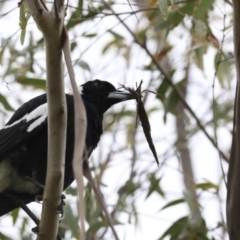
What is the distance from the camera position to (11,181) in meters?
2.76

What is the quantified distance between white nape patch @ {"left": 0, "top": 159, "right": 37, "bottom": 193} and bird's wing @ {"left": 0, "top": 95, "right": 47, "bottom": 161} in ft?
0.20

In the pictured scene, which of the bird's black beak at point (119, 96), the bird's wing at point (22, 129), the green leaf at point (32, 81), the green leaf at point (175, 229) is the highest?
the green leaf at point (32, 81)

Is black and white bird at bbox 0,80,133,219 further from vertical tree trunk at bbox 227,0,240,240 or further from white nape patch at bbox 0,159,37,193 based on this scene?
vertical tree trunk at bbox 227,0,240,240

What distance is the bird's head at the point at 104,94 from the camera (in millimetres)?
3158

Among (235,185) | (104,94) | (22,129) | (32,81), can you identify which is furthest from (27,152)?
(235,185)

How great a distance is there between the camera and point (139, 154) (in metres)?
4.43

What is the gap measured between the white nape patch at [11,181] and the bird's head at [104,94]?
1.86ft

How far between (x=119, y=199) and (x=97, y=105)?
104 cm

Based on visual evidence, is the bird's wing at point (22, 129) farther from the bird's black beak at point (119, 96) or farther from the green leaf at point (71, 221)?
the green leaf at point (71, 221)

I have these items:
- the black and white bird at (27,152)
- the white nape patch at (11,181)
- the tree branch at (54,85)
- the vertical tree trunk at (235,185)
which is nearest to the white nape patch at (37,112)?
the black and white bird at (27,152)

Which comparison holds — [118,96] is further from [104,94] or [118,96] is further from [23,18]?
[23,18]

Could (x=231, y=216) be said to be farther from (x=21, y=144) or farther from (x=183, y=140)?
(x=183, y=140)

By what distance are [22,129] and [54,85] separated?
3.77 feet

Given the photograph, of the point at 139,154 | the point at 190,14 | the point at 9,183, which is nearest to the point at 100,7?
the point at 190,14
